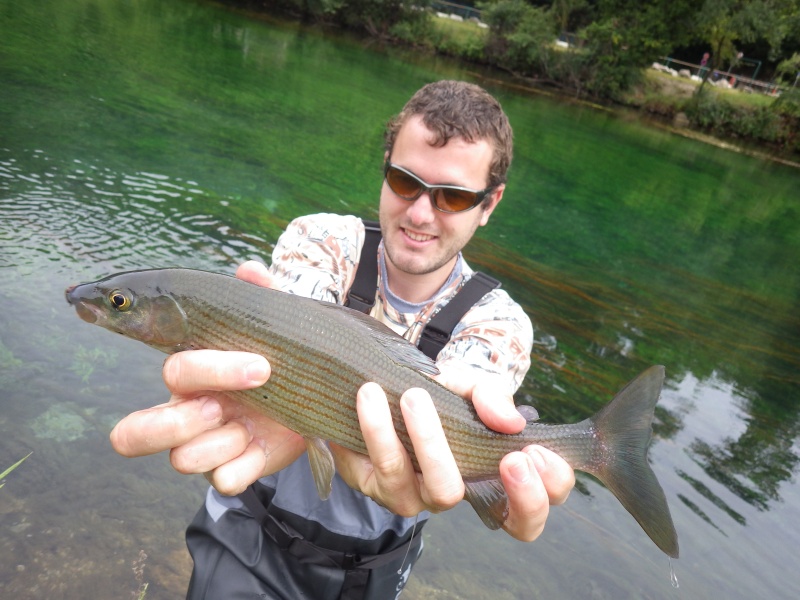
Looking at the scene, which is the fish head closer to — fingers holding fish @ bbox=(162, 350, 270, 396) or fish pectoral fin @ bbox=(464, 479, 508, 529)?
fingers holding fish @ bbox=(162, 350, 270, 396)

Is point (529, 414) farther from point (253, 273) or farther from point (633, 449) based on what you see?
point (253, 273)

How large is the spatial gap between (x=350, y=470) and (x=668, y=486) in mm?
4944

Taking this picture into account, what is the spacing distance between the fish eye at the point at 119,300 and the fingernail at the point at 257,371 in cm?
61

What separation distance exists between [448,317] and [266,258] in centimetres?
553

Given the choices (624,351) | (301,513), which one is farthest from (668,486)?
(301,513)

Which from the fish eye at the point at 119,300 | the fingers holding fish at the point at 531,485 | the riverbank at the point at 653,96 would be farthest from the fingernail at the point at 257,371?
the riverbank at the point at 653,96

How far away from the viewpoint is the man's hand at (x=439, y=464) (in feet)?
7.93

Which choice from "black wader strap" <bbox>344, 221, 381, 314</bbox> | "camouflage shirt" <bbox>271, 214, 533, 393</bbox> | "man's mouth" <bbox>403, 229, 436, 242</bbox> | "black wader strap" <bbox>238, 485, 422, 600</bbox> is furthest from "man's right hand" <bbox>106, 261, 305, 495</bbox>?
"man's mouth" <bbox>403, 229, 436, 242</bbox>

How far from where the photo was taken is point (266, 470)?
285 cm

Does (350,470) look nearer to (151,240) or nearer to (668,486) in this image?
(668,486)

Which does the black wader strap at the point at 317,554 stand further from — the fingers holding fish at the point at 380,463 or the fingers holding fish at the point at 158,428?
the fingers holding fish at the point at 158,428

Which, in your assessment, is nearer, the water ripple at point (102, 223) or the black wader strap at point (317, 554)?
the black wader strap at point (317, 554)

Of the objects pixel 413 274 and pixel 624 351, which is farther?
pixel 624 351

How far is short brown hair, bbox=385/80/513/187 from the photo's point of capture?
3.73 m
